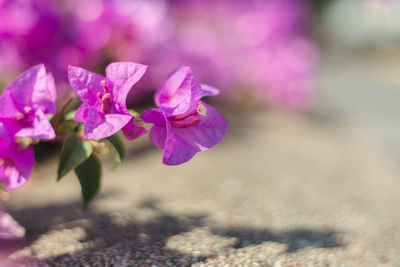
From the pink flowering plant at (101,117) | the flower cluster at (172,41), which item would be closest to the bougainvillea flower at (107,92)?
the pink flowering plant at (101,117)

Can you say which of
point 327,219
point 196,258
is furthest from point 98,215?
point 327,219

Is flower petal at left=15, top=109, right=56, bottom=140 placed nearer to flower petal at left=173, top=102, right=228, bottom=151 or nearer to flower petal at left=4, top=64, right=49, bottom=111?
flower petal at left=4, top=64, right=49, bottom=111

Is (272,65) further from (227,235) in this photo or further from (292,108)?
(227,235)

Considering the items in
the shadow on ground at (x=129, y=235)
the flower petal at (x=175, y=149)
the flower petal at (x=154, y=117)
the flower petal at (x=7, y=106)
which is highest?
the flower petal at (x=154, y=117)

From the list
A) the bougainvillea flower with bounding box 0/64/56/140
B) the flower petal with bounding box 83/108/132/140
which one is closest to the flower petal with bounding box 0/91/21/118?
the bougainvillea flower with bounding box 0/64/56/140

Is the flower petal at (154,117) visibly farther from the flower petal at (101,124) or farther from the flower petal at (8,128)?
the flower petal at (8,128)

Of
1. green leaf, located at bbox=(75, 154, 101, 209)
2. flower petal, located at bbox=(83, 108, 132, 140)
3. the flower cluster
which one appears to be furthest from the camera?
the flower cluster

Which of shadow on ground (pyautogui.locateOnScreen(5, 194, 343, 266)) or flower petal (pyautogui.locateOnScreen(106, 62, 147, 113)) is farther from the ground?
flower petal (pyautogui.locateOnScreen(106, 62, 147, 113))
